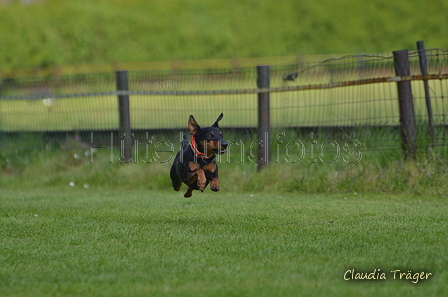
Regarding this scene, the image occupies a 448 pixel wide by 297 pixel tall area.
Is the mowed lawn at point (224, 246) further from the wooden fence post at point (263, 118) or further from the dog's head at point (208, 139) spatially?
the wooden fence post at point (263, 118)

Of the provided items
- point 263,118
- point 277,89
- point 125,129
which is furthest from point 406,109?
point 125,129

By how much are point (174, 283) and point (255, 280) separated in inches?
21.2

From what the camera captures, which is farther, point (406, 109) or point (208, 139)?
point (406, 109)

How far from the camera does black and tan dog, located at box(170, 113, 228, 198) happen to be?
5594mm

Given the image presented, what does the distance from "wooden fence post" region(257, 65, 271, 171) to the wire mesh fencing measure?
119mm

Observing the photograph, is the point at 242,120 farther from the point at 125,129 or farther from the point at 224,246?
the point at 224,246

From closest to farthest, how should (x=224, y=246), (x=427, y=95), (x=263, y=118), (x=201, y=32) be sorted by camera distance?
1. (x=224, y=246)
2. (x=427, y=95)
3. (x=263, y=118)
4. (x=201, y=32)

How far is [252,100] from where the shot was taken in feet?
38.9

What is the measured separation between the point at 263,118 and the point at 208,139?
4809mm

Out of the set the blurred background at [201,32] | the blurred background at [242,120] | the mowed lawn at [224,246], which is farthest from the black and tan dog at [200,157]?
the blurred background at [201,32]

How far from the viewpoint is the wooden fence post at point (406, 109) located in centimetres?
910

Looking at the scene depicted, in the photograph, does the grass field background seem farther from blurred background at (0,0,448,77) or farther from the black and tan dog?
blurred background at (0,0,448,77)

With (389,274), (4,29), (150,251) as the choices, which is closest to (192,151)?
(150,251)

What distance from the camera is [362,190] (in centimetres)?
902
